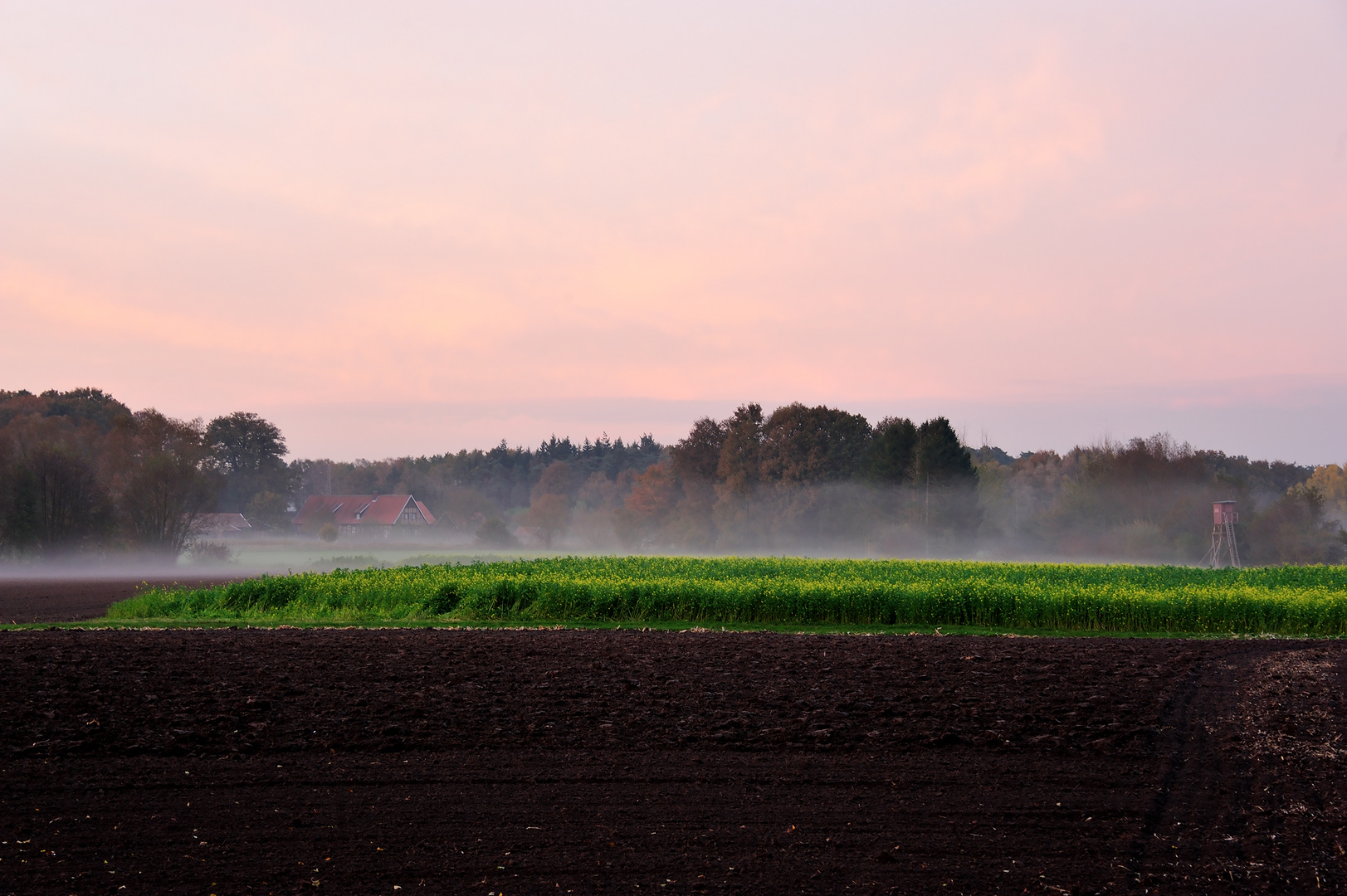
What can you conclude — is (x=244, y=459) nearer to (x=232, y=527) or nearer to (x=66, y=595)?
(x=232, y=527)

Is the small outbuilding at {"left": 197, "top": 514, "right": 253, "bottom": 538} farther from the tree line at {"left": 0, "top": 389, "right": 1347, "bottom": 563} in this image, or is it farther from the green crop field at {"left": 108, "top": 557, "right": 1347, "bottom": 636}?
the green crop field at {"left": 108, "top": 557, "right": 1347, "bottom": 636}

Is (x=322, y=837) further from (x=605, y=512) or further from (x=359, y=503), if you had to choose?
(x=359, y=503)

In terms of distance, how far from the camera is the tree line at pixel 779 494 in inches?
2115

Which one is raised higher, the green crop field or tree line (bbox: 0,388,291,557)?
tree line (bbox: 0,388,291,557)

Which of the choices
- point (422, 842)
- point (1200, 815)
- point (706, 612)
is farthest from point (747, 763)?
point (706, 612)

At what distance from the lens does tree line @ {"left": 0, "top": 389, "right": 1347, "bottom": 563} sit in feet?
176

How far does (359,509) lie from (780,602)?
3475 inches

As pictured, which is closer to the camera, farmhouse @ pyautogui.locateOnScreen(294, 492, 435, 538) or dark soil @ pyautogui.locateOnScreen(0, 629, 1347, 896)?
dark soil @ pyautogui.locateOnScreen(0, 629, 1347, 896)

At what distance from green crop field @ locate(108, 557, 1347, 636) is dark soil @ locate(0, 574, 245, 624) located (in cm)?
232

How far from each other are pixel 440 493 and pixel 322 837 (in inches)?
4181

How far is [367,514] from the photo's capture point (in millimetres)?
99750

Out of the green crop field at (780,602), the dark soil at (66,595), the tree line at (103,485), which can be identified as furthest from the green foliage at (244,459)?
the green crop field at (780,602)

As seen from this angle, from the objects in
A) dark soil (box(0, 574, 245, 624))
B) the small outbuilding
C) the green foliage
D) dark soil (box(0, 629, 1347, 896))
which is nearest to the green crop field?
dark soil (box(0, 574, 245, 624))

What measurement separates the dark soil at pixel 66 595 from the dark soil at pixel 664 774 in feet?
39.7
